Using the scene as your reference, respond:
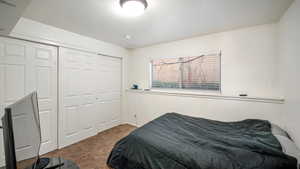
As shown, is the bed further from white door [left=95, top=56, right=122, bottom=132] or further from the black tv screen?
white door [left=95, top=56, right=122, bottom=132]

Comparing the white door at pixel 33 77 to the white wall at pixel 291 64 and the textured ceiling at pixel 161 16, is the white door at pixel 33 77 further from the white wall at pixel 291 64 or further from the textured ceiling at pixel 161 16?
the white wall at pixel 291 64

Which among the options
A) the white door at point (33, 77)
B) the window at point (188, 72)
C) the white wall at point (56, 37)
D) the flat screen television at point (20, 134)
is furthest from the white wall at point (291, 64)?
the white door at point (33, 77)

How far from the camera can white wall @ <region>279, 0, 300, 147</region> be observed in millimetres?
1515

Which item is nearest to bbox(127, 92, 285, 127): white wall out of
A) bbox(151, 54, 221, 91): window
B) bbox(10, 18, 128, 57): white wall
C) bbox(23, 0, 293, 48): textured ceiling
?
bbox(151, 54, 221, 91): window

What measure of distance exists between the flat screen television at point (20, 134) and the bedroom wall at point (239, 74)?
8.46ft

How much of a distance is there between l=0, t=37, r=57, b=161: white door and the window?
7.64ft

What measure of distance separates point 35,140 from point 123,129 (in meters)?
2.72

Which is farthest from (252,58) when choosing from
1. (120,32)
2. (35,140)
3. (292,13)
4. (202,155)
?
(35,140)

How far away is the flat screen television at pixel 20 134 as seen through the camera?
2.11 feet

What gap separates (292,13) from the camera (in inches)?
63.8

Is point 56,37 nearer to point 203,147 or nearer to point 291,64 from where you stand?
point 203,147

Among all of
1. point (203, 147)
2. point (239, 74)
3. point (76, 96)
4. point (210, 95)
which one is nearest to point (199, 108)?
point (210, 95)

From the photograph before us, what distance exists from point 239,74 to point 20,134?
2997 millimetres

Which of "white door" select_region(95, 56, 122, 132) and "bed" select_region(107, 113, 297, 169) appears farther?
"white door" select_region(95, 56, 122, 132)
